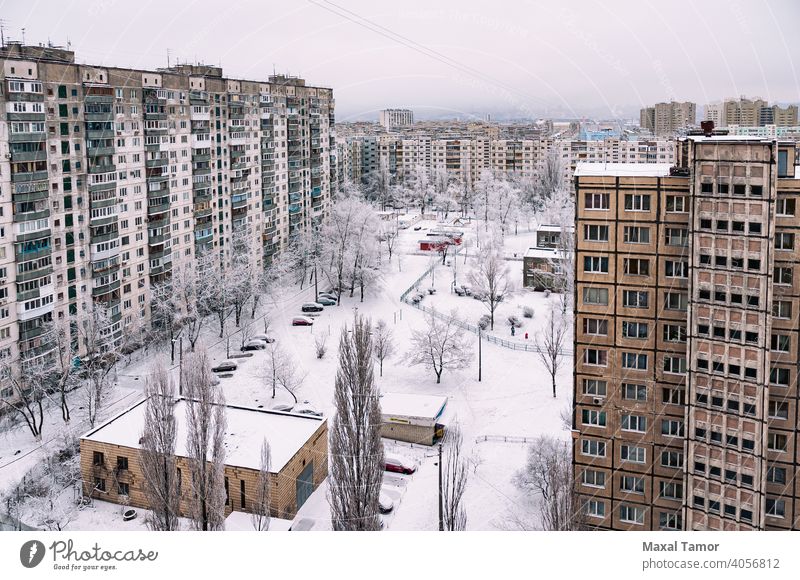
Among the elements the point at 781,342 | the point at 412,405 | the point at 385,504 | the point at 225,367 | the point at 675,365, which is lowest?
the point at 385,504

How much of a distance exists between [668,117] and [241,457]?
14.7 feet

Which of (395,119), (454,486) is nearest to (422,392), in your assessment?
(454,486)

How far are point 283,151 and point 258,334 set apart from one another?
423 centimetres

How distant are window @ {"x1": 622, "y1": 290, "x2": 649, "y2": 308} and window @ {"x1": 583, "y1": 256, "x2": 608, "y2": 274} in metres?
0.16

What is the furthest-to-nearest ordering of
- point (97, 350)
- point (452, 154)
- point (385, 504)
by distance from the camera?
point (452, 154) < point (97, 350) < point (385, 504)

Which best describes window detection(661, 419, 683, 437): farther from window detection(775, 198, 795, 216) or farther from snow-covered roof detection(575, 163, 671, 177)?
snow-covered roof detection(575, 163, 671, 177)

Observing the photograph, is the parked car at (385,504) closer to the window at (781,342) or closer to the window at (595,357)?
the window at (595,357)

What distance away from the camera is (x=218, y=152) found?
9703 millimetres

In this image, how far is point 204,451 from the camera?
147 inches

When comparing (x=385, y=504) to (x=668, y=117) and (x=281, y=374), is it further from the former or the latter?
(x=668, y=117)

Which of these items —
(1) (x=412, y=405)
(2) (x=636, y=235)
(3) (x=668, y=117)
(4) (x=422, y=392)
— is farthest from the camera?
(4) (x=422, y=392)

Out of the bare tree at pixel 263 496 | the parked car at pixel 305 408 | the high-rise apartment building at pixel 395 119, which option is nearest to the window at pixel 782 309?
the bare tree at pixel 263 496
